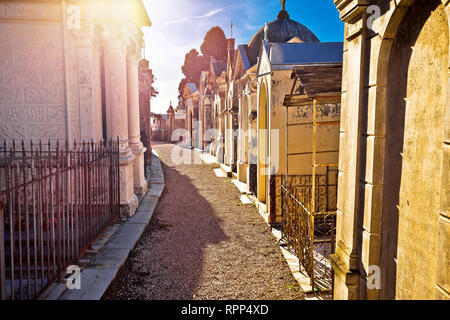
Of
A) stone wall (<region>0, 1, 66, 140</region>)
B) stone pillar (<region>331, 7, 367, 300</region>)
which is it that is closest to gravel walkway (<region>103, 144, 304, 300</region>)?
stone pillar (<region>331, 7, 367, 300</region>)

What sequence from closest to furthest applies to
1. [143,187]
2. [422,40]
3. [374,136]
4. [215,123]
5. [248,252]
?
[422,40] < [374,136] < [248,252] < [143,187] < [215,123]

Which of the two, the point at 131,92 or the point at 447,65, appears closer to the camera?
the point at 447,65

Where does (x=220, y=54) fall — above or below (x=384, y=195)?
above

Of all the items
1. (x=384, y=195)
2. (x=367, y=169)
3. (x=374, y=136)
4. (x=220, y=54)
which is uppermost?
(x=220, y=54)

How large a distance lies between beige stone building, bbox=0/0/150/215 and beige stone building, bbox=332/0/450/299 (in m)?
5.64

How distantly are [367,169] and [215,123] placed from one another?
1840 cm

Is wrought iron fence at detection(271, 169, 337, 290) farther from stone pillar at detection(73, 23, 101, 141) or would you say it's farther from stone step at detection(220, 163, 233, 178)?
stone step at detection(220, 163, 233, 178)

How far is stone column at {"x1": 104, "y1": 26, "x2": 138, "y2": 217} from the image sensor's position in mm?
7457

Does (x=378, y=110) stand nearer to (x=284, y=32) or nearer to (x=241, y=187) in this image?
(x=241, y=187)

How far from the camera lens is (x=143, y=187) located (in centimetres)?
1021

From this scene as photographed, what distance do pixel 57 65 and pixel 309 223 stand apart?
6.12 meters

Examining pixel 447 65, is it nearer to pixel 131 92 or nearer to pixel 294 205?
pixel 294 205

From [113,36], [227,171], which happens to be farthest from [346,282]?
[227,171]

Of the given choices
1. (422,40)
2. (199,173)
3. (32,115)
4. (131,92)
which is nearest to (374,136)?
(422,40)
